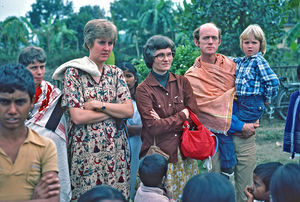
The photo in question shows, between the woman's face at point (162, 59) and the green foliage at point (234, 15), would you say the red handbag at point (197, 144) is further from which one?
the green foliage at point (234, 15)

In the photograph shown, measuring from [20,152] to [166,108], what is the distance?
161cm

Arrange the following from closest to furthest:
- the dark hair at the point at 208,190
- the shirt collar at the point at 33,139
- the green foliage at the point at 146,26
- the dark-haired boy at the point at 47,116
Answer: the dark hair at the point at 208,190 → the shirt collar at the point at 33,139 → the dark-haired boy at the point at 47,116 → the green foliage at the point at 146,26

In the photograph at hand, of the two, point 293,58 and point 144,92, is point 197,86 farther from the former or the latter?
point 293,58

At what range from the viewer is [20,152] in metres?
2.02

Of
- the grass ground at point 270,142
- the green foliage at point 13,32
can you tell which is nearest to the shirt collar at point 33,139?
→ the grass ground at point 270,142

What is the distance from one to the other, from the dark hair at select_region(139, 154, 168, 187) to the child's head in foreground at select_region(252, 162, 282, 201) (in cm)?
78

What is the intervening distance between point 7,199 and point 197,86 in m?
2.28

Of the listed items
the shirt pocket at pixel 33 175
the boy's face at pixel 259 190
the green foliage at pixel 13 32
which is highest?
the green foliage at pixel 13 32

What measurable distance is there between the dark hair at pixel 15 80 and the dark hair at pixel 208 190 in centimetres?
118

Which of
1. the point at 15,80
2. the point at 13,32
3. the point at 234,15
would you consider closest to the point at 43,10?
the point at 13,32

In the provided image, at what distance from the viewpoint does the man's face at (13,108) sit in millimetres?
1964

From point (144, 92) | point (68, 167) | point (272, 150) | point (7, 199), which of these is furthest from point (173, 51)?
point (272, 150)

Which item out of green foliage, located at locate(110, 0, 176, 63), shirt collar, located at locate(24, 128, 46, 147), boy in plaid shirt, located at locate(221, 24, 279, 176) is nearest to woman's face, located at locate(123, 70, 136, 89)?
boy in plaid shirt, located at locate(221, 24, 279, 176)

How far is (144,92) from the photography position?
323 centimetres
